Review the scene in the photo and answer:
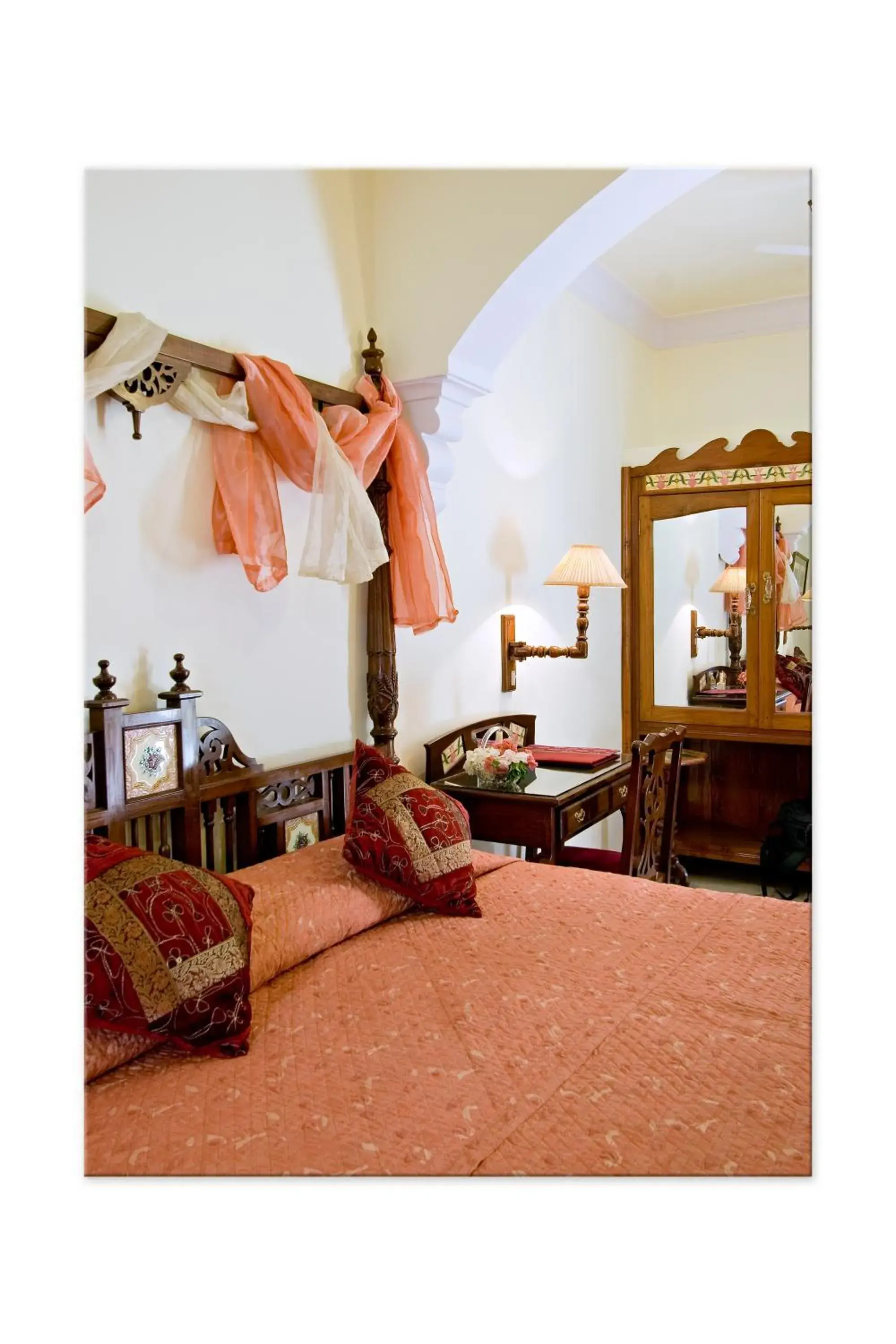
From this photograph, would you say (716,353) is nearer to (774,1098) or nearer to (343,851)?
(343,851)

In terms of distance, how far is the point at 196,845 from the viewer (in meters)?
1.97

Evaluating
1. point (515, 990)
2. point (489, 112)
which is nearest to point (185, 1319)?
point (515, 990)

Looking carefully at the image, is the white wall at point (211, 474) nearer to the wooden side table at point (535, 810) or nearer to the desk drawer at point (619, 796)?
the wooden side table at point (535, 810)

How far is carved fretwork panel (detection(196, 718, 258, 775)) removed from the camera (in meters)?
1.99

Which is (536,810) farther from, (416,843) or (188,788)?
(188,788)

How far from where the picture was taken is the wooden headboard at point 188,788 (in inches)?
68.1

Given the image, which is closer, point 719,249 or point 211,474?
point 211,474

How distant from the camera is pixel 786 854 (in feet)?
9.29

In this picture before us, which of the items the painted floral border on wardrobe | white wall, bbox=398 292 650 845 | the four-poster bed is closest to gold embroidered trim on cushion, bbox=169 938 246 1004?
the four-poster bed

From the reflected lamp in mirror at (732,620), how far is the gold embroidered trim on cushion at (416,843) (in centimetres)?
176

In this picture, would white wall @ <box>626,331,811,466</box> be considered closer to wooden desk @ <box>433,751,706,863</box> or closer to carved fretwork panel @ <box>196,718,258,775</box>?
wooden desk @ <box>433,751,706,863</box>

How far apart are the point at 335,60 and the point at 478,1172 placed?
1.40 m

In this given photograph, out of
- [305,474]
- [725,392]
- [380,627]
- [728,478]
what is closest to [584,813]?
[380,627]

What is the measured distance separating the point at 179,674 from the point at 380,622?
0.77 metres
